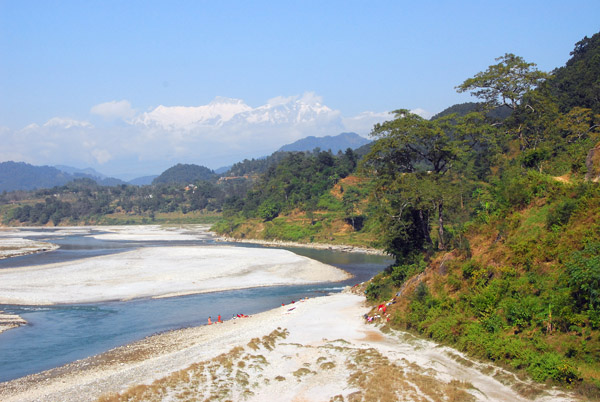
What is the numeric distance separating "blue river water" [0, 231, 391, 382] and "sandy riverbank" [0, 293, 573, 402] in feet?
7.23

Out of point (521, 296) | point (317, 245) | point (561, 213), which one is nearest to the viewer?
point (521, 296)

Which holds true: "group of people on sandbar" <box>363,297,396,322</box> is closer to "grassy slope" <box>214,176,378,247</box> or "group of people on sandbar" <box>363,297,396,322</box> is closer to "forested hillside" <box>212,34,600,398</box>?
"forested hillside" <box>212,34,600,398</box>

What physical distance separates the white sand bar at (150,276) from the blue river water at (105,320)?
258cm

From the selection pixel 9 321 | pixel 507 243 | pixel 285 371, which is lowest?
pixel 9 321

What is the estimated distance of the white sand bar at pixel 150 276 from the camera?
40.0m

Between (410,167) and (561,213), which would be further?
(410,167)

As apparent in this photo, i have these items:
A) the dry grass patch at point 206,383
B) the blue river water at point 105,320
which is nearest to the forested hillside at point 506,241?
the dry grass patch at point 206,383

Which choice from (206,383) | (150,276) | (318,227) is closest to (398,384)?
(206,383)

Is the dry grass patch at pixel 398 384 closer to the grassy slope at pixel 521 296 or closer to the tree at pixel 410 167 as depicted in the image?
the grassy slope at pixel 521 296

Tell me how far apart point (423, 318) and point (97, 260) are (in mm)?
47283

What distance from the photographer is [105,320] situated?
31.4m

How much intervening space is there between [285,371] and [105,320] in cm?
1789

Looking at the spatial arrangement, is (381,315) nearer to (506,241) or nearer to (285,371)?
(506,241)

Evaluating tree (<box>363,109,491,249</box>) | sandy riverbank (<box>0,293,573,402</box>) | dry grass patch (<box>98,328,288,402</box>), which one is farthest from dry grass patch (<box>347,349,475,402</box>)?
tree (<box>363,109,491,249</box>)
